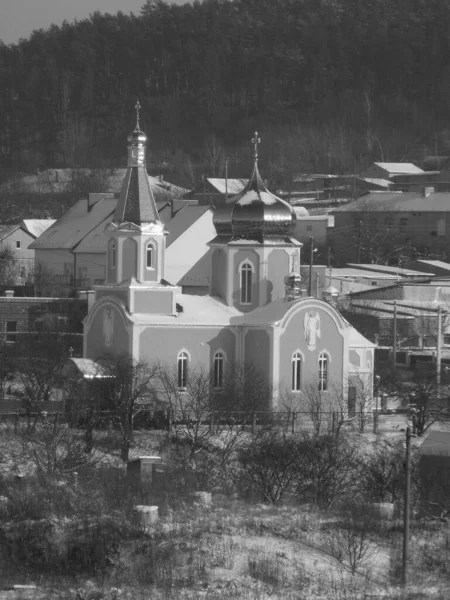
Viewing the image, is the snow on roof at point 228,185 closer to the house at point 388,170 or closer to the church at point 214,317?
the house at point 388,170

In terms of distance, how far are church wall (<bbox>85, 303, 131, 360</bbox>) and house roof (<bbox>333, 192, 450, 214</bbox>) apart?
24.7 m

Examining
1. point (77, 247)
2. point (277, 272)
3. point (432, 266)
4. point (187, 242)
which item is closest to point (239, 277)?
point (277, 272)

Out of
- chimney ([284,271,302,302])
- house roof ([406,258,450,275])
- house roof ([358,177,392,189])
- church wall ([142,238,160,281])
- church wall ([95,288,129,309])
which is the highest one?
house roof ([358,177,392,189])

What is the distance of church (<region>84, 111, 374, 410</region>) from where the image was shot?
109 feet

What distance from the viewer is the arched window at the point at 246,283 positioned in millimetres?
34562

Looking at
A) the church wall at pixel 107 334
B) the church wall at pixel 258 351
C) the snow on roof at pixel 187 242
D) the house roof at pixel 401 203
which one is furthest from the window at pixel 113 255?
the house roof at pixel 401 203

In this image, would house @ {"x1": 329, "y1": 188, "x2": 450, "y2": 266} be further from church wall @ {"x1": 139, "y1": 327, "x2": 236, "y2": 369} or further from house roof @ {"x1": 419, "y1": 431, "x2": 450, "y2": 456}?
house roof @ {"x1": 419, "y1": 431, "x2": 450, "y2": 456}

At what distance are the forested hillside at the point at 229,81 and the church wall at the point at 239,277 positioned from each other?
46.7 metres

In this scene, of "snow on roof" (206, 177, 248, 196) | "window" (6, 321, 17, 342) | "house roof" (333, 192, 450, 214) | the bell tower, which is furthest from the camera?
"snow on roof" (206, 177, 248, 196)

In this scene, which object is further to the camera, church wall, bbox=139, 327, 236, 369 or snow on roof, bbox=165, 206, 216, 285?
snow on roof, bbox=165, 206, 216, 285

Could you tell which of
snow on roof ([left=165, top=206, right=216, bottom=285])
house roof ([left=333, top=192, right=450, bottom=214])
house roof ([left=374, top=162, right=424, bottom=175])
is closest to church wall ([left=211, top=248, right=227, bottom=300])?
snow on roof ([left=165, top=206, right=216, bottom=285])

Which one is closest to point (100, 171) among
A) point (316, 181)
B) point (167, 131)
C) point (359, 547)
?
point (316, 181)

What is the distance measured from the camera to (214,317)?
111 ft

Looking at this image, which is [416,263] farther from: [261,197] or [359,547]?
[359,547]
